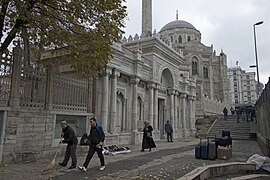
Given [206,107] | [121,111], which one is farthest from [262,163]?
[206,107]

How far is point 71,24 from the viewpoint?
887cm

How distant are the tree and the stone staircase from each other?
18.3m

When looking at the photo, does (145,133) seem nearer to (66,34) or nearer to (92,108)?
(92,108)

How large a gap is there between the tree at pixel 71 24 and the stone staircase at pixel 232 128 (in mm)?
18277

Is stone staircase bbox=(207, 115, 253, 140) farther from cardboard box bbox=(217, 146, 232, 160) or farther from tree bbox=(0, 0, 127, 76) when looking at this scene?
tree bbox=(0, 0, 127, 76)

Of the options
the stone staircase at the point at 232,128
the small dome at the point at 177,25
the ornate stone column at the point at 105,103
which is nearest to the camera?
the ornate stone column at the point at 105,103

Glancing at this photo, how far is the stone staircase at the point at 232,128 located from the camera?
22.8 metres

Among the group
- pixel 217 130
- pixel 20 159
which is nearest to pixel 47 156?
pixel 20 159

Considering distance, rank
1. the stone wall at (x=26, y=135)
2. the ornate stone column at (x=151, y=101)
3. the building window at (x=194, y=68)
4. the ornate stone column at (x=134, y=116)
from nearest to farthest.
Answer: the stone wall at (x=26, y=135) < the ornate stone column at (x=134, y=116) < the ornate stone column at (x=151, y=101) < the building window at (x=194, y=68)

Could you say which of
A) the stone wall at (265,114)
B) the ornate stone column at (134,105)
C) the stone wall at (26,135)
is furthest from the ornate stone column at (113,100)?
the stone wall at (265,114)

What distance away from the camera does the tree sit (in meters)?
7.75

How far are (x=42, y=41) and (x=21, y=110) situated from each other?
2.86 meters

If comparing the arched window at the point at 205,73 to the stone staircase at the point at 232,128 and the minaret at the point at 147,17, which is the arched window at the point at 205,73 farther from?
the minaret at the point at 147,17

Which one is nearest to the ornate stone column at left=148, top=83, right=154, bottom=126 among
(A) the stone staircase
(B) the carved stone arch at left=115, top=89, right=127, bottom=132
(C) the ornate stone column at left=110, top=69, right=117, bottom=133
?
(B) the carved stone arch at left=115, top=89, right=127, bottom=132
